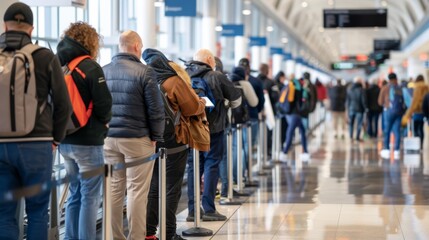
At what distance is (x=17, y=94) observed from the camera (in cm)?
493

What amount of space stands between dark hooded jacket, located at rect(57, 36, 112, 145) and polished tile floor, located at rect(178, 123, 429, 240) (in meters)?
2.42

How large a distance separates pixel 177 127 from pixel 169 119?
0.33 metres

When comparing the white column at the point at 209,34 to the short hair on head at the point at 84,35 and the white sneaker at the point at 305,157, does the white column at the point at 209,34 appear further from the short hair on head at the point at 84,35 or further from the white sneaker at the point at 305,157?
the short hair on head at the point at 84,35

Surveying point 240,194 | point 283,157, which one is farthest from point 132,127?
point 283,157

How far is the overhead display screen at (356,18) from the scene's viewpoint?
104ft

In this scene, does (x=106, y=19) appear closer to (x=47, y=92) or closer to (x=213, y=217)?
(x=213, y=217)

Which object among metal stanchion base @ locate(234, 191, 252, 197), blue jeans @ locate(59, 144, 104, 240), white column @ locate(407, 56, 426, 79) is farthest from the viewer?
white column @ locate(407, 56, 426, 79)

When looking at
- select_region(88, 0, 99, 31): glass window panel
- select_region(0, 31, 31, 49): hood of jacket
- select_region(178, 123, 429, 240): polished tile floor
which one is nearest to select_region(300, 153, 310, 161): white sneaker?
select_region(178, 123, 429, 240): polished tile floor

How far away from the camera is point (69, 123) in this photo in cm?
569

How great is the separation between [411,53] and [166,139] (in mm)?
40539

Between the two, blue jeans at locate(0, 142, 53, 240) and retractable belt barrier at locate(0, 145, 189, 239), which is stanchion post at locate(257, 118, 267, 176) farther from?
blue jeans at locate(0, 142, 53, 240)

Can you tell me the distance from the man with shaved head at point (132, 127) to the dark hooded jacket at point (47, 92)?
54.7 inches

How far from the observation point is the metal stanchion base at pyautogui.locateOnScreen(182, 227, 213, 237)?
7.96 m

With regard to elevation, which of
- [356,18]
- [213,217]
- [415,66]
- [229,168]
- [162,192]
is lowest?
[213,217]
